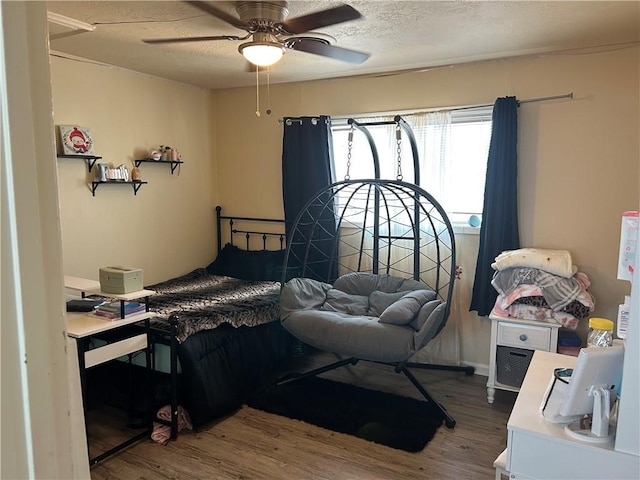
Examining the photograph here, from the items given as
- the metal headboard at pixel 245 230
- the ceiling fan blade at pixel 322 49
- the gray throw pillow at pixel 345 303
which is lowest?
the gray throw pillow at pixel 345 303

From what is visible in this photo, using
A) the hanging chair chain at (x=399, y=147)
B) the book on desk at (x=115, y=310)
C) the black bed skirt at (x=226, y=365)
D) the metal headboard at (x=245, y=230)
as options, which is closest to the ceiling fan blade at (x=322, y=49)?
the hanging chair chain at (x=399, y=147)

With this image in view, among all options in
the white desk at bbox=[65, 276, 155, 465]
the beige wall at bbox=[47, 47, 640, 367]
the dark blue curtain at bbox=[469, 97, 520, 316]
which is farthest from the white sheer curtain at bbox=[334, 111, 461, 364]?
the white desk at bbox=[65, 276, 155, 465]

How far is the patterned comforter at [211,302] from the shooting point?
308 cm

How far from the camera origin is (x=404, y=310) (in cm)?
310

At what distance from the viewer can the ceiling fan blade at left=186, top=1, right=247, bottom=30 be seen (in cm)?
223

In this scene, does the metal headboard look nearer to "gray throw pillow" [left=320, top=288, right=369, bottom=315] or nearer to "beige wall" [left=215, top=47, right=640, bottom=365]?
"gray throw pillow" [left=320, top=288, right=369, bottom=315]

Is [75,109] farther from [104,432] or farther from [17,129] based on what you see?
[17,129]

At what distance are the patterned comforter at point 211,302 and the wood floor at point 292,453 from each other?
62cm

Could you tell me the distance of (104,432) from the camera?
2.91m

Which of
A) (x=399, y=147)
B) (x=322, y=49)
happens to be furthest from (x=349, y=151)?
(x=322, y=49)

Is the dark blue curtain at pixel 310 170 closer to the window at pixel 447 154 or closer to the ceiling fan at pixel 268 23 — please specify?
the window at pixel 447 154

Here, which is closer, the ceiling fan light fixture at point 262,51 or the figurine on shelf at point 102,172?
the ceiling fan light fixture at point 262,51

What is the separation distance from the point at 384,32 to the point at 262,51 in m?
0.87

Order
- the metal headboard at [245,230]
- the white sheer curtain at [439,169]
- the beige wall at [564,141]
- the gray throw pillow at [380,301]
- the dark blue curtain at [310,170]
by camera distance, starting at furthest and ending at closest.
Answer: the metal headboard at [245,230] < the dark blue curtain at [310,170] < the white sheer curtain at [439,169] < the gray throw pillow at [380,301] < the beige wall at [564,141]
